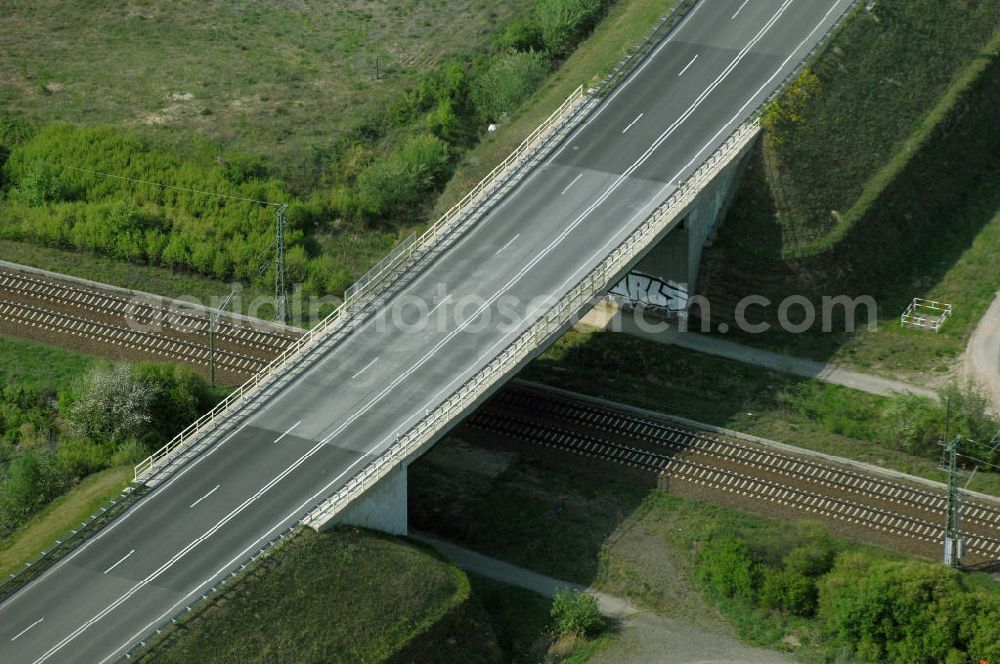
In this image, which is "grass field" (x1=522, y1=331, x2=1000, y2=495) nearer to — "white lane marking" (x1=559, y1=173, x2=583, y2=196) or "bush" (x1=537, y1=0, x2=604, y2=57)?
"white lane marking" (x1=559, y1=173, x2=583, y2=196)

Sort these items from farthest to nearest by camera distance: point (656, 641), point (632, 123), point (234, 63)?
point (234, 63)
point (632, 123)
point (656, 641)

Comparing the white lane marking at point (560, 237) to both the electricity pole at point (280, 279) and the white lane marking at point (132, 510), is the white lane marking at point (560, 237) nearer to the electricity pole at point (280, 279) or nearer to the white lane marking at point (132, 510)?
the white lane marking at point (132, 510)

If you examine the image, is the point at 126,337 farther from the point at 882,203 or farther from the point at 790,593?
the point at 882,203

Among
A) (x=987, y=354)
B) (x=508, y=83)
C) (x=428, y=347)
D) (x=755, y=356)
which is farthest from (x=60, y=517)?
(x=987, y=354)

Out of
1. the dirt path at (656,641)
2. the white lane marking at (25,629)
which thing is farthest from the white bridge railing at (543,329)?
the white lane marking at (25,629)

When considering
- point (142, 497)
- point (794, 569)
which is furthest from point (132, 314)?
point (794, 569)

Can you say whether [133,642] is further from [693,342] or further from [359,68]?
[359,68]
